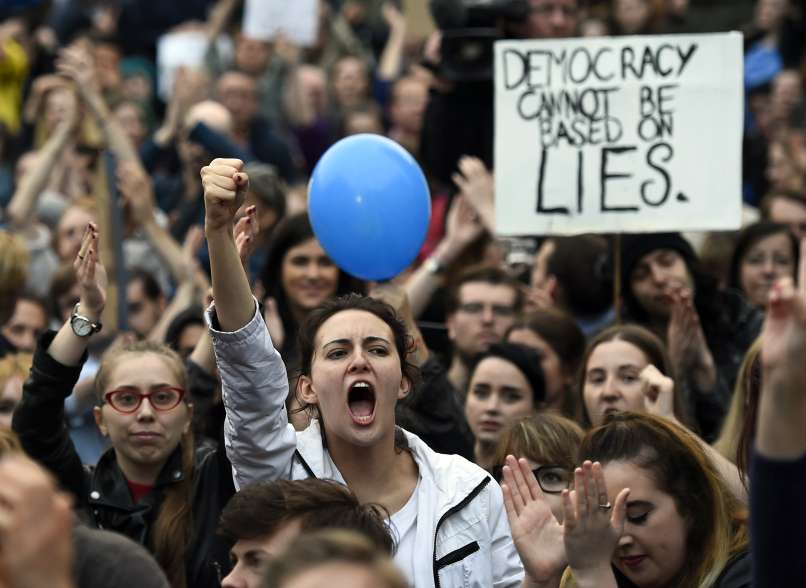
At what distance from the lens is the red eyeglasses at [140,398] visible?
5250 millimetres

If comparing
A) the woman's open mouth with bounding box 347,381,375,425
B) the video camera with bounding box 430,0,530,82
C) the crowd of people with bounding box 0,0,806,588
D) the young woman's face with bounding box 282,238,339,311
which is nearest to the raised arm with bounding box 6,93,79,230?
the crowd of people with bounding box 0,0,806,588

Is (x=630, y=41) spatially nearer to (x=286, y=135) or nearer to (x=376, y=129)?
(x=376, y=129)

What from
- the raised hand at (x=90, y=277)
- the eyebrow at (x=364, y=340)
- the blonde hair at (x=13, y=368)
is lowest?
the blonde hair at (x=13, y=368)

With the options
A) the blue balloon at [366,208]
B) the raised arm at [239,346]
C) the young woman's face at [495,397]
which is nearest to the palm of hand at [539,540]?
the raised arm at [239,346]

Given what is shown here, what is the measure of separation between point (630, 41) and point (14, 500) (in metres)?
4.83

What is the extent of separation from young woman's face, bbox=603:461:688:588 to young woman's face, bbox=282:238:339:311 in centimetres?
Answer: 252

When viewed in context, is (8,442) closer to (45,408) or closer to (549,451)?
(45,408)

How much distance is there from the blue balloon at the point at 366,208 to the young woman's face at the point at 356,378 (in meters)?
1.26

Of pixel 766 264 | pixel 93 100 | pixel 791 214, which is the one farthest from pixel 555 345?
pixel 93 100

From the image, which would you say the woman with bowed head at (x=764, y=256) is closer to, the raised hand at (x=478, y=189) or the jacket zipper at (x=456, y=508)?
the raised hand at (x=478, y=189)

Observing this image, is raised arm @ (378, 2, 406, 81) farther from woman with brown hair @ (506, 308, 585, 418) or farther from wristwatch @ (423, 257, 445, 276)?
woman with brown hair @ (506, 308, 585, 418)

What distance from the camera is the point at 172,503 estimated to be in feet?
16.5

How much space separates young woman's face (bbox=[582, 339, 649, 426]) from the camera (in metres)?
5.75

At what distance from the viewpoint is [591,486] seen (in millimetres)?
3721
